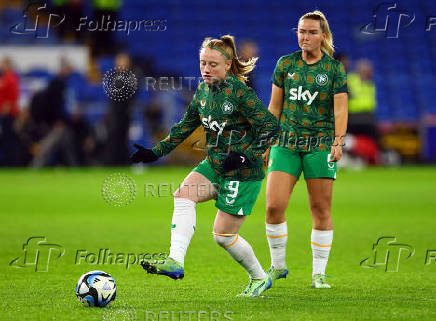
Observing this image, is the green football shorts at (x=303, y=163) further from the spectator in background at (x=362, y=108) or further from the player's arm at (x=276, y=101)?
the spectator in background at (x=362, y=108)

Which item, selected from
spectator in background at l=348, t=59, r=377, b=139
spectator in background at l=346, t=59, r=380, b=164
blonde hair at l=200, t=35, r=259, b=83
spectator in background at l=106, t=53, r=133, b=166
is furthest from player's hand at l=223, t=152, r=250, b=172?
spectator in background at l=348, t=59, r=377, b=139

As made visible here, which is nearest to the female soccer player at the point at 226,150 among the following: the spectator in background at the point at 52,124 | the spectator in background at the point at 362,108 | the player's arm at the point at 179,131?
the player's arm at the point at 179,131

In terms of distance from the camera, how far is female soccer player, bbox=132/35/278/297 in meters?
5.93

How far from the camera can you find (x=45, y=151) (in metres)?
20.3

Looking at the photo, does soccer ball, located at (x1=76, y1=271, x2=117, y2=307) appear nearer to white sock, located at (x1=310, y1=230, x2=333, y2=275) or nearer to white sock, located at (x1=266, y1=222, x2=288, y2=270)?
white sock, located at (x1=266, y1=222, x2=288, y2=270)

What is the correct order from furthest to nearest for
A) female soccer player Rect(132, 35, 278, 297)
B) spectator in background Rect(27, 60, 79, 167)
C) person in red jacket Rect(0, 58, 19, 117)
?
person in red jacket Rect(0, 58, 19, 117) → spectator in background Rect(27, 60, 79, 167) → female soccer player Rect(132, 35, 278, 297)

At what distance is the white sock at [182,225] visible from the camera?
5.80 m

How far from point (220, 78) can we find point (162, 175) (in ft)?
39.9

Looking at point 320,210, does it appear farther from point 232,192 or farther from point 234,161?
point 234,161

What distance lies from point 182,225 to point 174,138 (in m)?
0.72

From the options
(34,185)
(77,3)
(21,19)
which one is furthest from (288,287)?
(21,19)

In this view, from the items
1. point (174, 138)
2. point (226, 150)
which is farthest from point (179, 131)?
point (226, 150)

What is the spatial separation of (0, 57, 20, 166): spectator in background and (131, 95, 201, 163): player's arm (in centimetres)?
1449

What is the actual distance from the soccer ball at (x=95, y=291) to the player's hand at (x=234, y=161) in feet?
3.64
